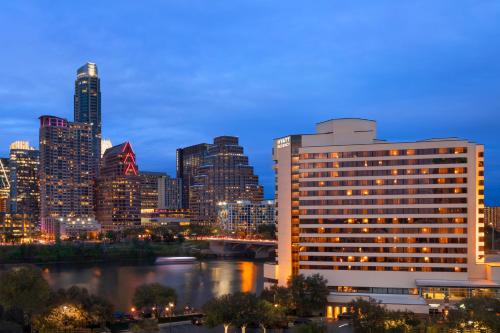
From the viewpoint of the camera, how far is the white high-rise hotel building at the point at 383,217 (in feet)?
208

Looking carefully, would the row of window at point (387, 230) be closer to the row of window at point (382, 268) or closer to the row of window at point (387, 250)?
the row of window at point (387, 250)

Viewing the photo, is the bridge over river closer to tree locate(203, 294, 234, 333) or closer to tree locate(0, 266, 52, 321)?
tree locate(0, 266, 52, 321)

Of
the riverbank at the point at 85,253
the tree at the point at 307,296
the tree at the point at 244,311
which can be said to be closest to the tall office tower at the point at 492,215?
the riverbank at the point at 85,253

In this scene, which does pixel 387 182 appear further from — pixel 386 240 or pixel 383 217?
pixel 386 240

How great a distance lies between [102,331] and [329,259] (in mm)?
28839

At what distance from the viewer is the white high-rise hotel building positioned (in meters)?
63.5

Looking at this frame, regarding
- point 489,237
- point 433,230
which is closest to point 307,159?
point 433,230

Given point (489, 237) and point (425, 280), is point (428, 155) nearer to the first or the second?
point (425, 280)

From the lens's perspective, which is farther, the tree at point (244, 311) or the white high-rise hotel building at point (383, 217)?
the white high-rise hotel building at point (383, 217)

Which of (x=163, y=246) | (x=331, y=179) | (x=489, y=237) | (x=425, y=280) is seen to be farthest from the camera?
(x=163, y=246)

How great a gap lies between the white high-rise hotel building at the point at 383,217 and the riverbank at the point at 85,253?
81.0 m

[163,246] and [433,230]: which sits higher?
[433,230]

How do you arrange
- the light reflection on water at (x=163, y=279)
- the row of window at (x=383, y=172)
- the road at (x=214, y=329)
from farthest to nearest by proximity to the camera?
the light reflection on water at (x=163, y=279) → the row of window at (x=383, y=172) → the road at (x=214, y=329)

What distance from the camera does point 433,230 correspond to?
6406 cm
